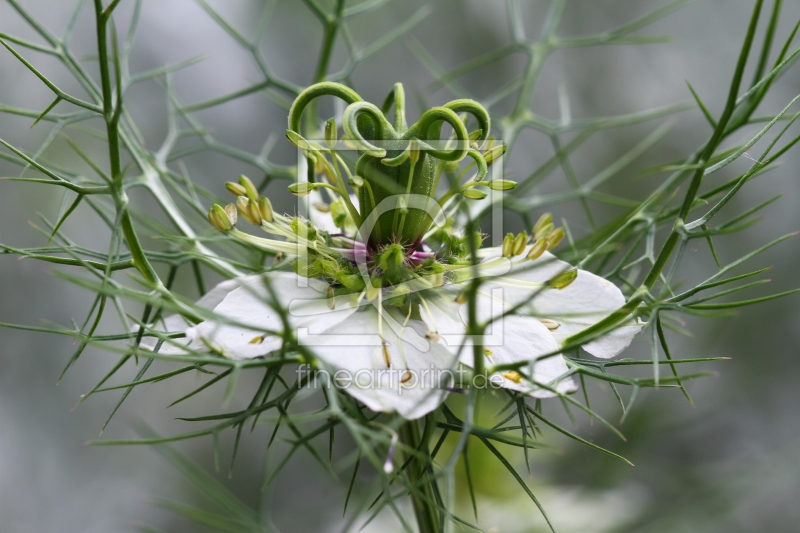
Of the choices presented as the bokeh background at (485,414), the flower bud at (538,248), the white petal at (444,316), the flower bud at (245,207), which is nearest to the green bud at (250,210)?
the flower bud at (245,207)

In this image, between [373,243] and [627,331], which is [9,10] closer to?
[373,243]

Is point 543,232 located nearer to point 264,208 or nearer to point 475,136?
point 475,136

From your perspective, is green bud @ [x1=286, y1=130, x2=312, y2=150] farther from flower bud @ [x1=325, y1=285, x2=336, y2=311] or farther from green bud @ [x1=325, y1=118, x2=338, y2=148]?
flower bud @ [x1=325, y1=285, x2=336, y2=311]

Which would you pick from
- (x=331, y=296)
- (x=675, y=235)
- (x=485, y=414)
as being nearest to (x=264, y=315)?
(x=331, y=296)

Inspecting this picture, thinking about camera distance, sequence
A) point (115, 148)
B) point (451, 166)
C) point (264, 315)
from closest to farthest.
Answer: point (115, 148) < point (264, 315) < point (451, 166)

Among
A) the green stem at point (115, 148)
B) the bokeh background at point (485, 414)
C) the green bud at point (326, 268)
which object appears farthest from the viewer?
the bokeh background at point (485, 414)

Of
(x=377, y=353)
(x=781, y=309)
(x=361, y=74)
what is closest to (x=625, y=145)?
(x=781, y=309)

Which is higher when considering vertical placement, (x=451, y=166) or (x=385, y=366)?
(x=451, y=166)

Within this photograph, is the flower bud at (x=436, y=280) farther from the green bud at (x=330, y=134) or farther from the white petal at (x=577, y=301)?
the green bud at (x=330, y=134)
